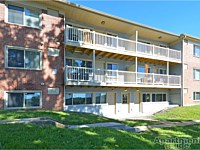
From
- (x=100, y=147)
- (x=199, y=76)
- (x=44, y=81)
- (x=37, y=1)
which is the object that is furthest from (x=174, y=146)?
(x=199, y=76)

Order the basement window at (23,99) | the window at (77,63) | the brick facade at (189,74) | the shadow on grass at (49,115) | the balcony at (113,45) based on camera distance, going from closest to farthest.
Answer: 1. the shadow on grass at (49,115)
2. the basement window at (23,99)
3. the balcony at (113,45)
4. the window at (77,63)
5. the brick facade at (189,74)

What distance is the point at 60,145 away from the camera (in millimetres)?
5719

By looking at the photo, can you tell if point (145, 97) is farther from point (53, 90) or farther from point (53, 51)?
point (53, 51)

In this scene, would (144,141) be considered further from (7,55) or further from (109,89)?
(109,89)

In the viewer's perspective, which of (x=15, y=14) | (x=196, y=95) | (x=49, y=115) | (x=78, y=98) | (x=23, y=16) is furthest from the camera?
(x=196, y=95)

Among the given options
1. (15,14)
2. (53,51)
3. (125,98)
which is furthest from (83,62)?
(15,14)

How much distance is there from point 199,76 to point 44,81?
21083 millimetres

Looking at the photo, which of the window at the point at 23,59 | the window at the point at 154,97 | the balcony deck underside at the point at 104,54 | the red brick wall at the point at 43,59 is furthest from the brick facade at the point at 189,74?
the window at the point at 23,59

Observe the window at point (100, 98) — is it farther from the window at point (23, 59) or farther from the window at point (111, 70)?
the window at point (23, 59)

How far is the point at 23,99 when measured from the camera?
44.9ft

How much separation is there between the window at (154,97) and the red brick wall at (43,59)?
10.8m

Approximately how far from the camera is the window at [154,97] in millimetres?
22491

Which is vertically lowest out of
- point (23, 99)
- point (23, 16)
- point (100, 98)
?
point (100, 98)

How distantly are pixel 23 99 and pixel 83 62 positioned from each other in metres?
6.76
